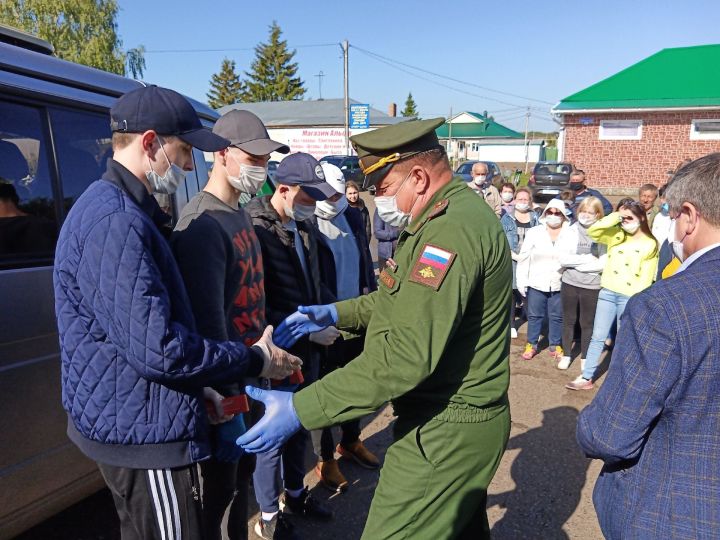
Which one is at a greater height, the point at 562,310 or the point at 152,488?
the point at 152,488

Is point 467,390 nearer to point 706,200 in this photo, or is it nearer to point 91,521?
point 706,200

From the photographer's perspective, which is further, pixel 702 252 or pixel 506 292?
pixel 506 292

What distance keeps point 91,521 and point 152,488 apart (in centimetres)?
172

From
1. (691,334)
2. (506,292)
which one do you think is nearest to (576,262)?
(506,292)

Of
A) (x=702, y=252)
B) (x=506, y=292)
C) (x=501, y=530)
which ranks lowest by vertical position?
(x=501, y=530)

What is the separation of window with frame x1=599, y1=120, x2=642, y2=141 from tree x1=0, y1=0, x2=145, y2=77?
22.0 metres

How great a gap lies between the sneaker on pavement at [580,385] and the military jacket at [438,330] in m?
3.49

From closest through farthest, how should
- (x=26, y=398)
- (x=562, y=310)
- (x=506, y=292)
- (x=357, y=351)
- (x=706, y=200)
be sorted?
(x=706, y=200) < (x=506, y=292) < (x=26, y=398) < (x=357, y=351) < (x=562, y=310)

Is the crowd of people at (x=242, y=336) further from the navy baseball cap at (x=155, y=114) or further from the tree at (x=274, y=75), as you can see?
the tree at (x=274, y=75)

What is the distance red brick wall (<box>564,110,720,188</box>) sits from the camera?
2194cm

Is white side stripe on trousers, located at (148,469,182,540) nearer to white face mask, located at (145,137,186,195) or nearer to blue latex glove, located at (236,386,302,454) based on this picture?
blue latex glove, located at (236,386,302,454)

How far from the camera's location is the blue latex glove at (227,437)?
204cm

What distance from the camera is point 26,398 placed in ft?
7.54

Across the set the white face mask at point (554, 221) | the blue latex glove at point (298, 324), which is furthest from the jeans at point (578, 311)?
the blue latex glove at point (298, 324)
